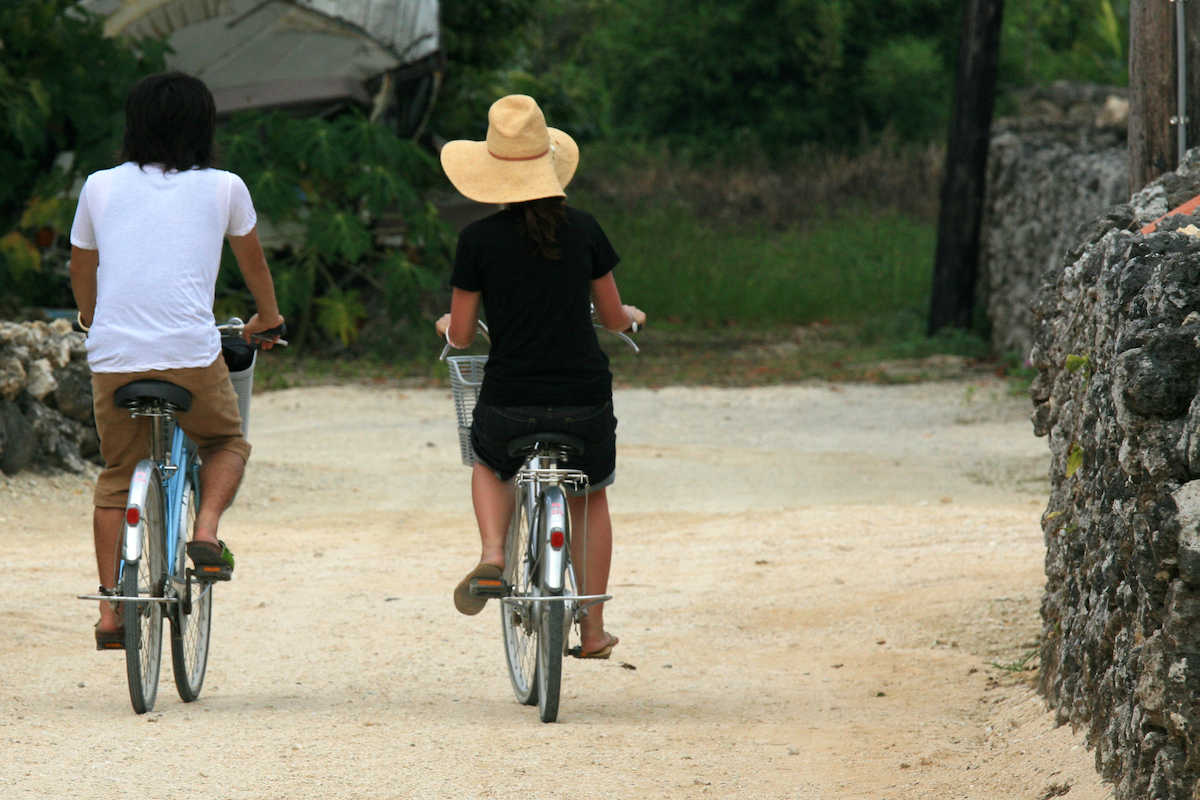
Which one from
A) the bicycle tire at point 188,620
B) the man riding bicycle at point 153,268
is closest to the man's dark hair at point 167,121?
the man riding bicycle at point 153,268

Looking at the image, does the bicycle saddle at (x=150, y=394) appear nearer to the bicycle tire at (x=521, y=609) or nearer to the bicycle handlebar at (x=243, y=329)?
the bicycle handlebar at (x=243, y=329)

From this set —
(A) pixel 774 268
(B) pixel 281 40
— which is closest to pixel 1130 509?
(B) pixel 281 40

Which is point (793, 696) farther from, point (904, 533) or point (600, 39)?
point (600, 39)

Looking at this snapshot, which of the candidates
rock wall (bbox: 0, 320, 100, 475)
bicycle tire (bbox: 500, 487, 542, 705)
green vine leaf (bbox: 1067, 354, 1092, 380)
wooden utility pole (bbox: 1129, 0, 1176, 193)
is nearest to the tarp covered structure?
rock wall (bbox: 0, 320, 100, 475)

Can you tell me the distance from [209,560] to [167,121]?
1.21 metres

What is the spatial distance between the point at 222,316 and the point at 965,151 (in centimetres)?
764

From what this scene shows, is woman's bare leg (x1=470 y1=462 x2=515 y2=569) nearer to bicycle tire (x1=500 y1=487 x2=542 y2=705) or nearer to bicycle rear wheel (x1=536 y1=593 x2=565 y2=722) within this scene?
bicycle tire (x1=500 y1=487 x2=542 y2=705)

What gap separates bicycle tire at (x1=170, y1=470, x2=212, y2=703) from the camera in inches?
155

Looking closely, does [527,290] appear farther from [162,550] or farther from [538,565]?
[162,550]

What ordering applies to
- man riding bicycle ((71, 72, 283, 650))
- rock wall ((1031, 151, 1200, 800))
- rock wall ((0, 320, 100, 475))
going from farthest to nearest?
rock wall ((0, 320, 100, 475)), man riding bicycle ((71, 72, 283, 650)), rock wall ((1031, 151, 1200, 800))

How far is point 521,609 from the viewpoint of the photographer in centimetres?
399

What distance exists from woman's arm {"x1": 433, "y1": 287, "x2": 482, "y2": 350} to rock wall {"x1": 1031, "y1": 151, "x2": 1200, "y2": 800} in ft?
5.29

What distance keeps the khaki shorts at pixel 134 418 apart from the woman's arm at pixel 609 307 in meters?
1.07

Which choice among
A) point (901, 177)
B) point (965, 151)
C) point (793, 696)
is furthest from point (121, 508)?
point (901, 177)
